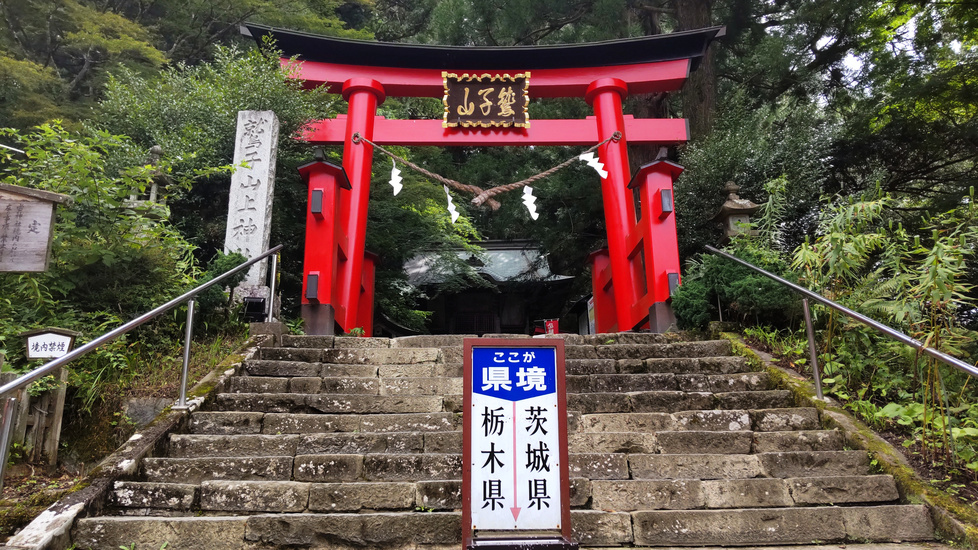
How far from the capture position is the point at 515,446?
2.55 metres

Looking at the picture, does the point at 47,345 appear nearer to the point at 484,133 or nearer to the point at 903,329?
the point at 903,329

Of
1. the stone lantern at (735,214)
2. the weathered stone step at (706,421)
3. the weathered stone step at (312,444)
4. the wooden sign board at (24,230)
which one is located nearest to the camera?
the weathered stone step at (312,444)

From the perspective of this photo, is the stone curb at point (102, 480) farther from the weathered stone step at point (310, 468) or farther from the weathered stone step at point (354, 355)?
the weathered stone step at point (354, 355)

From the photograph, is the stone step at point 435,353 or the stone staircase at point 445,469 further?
the stone step at point 435,353

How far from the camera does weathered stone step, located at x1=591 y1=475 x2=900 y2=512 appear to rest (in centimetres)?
332

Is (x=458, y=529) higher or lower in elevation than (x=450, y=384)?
lower

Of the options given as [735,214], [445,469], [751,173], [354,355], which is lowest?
[445,469]

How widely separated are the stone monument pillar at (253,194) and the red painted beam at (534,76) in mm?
1673

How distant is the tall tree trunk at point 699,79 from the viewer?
37.7ft

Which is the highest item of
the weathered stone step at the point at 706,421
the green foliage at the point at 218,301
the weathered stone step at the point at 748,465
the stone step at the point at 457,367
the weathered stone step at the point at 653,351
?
the green foliage at the point at 218,301

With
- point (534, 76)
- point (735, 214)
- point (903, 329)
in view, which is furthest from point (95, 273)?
point (903, 329)

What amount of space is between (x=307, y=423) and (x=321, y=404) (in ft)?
0.89

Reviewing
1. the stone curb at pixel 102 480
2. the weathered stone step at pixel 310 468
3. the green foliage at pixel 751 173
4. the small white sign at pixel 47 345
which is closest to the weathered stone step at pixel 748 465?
the weathered stone step at pixel 310 468

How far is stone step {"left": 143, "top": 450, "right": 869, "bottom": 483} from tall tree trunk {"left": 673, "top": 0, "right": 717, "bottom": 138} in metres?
8.84
